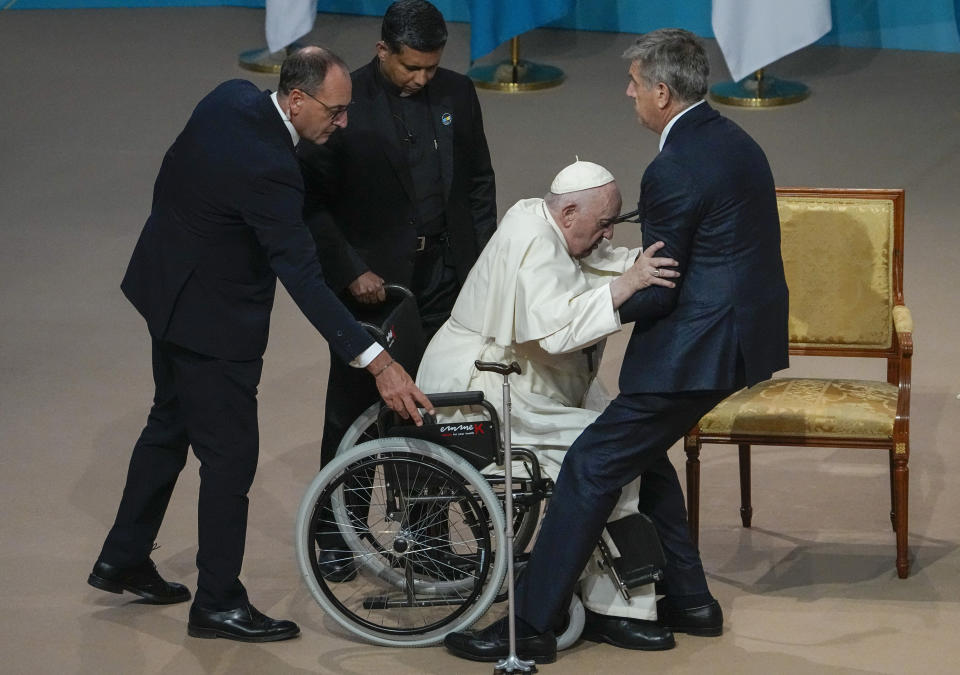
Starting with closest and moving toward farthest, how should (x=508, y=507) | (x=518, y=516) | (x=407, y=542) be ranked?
(x=508, y=507) → (x=407, y=542) → (x=518, y=516)

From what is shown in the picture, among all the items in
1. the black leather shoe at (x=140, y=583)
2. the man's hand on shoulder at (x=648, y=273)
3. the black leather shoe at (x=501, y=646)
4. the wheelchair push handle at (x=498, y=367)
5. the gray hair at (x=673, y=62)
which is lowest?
the black leather shoe at (x=501, y=646)

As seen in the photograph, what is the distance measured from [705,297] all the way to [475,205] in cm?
100

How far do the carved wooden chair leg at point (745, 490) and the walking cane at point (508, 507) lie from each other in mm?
947

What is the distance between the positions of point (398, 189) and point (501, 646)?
1188 millimetres

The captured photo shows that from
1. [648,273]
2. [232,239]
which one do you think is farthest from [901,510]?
[232,239]

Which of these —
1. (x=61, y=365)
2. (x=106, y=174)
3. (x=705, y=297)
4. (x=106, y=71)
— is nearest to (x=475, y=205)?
(x=705, y=297)

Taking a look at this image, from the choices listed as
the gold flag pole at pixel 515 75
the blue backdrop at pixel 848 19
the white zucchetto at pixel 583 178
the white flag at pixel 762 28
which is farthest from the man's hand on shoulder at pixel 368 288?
the blue backdrop at pixel 848 19

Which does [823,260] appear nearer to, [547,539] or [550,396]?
[550,396]

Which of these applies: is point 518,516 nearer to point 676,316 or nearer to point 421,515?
point 421,515

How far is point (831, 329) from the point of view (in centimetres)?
425

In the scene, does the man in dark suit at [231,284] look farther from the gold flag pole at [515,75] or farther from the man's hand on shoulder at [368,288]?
the gold flag pole at [515,75]

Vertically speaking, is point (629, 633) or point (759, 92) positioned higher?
point (759, 92)

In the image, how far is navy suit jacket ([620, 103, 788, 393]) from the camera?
3217mm

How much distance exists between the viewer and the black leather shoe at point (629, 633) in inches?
139
